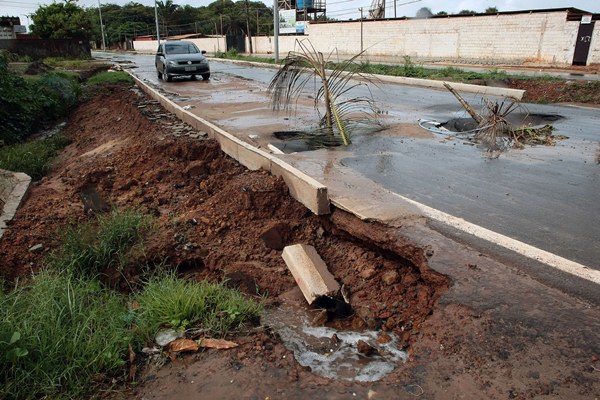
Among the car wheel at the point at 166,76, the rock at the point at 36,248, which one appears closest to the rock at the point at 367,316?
the rock at the point at 36,248

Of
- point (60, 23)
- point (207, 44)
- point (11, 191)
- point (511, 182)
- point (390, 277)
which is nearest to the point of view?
point (390, 277)

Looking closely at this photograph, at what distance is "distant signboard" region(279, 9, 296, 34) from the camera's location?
5272 centimetres

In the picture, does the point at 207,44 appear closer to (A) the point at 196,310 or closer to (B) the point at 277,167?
(B) the point at 277,167

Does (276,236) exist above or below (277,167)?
below

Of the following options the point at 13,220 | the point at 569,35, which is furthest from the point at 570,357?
the point at 569,35

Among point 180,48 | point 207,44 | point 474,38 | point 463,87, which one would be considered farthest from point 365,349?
point 207,44

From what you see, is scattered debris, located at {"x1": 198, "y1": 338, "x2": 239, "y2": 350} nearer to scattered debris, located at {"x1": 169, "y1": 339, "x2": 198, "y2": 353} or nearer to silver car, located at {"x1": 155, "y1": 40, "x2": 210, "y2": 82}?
scattered debris, located at {"x1": 169, "y1": 339, "x2": 198, "y2": 353}

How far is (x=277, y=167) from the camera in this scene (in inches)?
248

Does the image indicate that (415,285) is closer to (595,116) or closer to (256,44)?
(595,116)

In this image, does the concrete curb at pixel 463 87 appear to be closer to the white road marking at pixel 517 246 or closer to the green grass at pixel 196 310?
the white road marking at pixel 517 246

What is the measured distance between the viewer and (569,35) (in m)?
25.2

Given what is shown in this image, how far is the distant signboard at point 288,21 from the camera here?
52719 millimetres

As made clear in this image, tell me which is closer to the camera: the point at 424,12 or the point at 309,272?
the point at 309,272

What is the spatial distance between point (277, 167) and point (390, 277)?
8.56 ft
